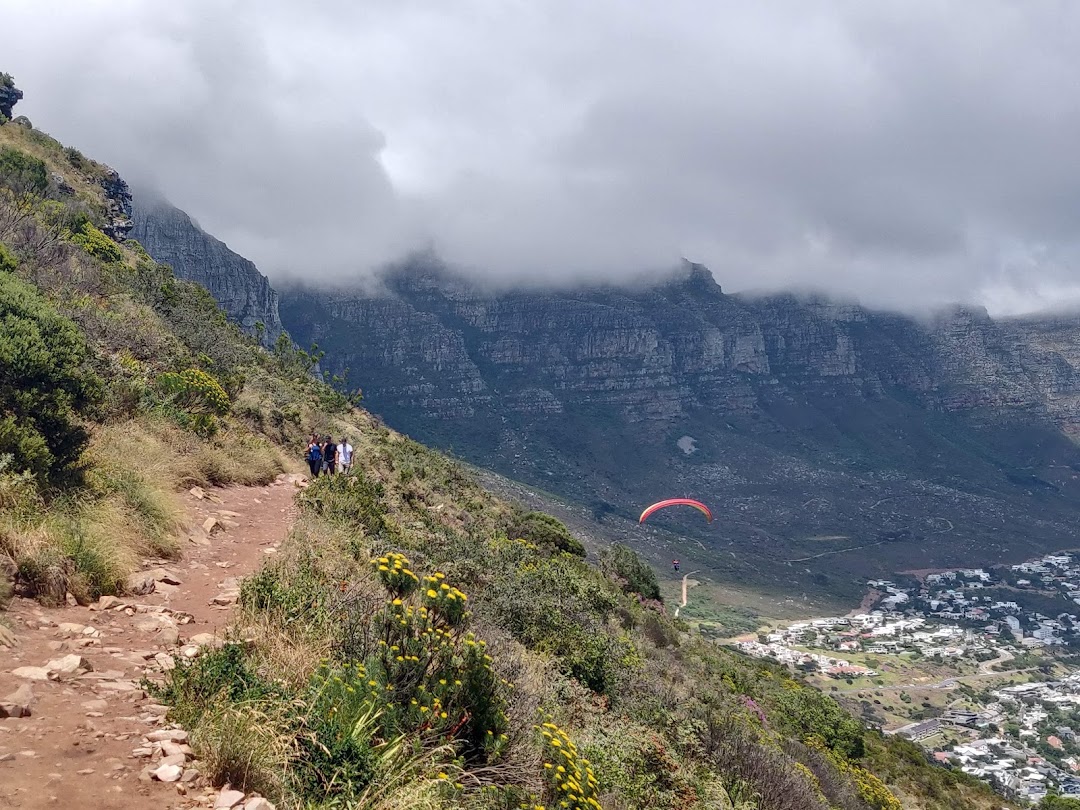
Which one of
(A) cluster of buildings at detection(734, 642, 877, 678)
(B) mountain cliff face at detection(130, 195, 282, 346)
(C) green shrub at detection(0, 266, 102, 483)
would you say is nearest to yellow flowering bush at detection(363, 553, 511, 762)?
(C) green shrub at detection(0, 266, 102, 483)

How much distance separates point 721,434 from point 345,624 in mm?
174244

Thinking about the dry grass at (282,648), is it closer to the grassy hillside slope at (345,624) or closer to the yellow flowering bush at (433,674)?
the grassy hillside slope at (345,624)

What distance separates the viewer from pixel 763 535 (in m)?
114

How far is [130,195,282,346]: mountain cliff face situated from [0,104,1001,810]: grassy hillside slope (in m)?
102

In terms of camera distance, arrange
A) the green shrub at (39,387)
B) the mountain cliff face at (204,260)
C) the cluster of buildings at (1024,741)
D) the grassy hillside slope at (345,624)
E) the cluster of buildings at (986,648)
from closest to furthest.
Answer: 1. the grassy hillside slope at (345,624)
2. the green shrub at (39,387)
3. the cluster of buildings at (1024,741)
4. the cluster of buildings at (986,648)
5. the mountain cliff face at (204,260)

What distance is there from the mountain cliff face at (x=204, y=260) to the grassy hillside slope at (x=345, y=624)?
334 feet

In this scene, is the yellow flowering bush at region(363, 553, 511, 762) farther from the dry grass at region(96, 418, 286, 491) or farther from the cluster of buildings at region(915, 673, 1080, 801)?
the cluster of buildings at region(915, 673, 1080, 801)

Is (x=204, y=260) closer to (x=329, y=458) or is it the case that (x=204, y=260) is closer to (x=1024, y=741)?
(x=329, y=458)

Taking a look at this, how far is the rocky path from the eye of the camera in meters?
3.30

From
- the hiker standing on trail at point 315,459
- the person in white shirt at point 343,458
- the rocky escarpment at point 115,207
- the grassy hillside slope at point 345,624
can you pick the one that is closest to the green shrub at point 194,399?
the grassy hillside slope at point 345,624

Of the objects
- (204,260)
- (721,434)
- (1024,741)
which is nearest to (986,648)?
(1024,741)

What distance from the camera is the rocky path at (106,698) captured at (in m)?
3.30

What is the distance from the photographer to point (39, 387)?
7.36 meters

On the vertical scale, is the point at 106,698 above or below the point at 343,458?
below
